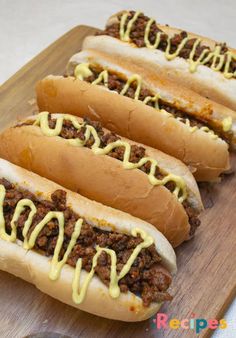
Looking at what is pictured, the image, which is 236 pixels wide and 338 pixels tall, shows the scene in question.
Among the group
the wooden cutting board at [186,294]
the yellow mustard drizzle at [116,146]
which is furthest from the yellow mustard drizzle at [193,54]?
the yellow mustard drizzle at [116,146]

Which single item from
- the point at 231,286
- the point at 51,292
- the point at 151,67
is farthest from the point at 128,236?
the point at 151,67

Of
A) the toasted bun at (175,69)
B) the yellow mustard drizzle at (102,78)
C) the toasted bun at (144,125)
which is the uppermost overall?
the toasted bun at (175,69)

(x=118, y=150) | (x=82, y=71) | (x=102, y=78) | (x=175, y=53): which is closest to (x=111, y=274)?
(x=118, y=150)

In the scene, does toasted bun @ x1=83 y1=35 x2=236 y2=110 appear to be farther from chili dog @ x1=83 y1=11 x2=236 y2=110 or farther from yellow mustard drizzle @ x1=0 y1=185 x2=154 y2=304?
yellow mustard drizzle @ x1=0 y1=185 x2=154 y2=304

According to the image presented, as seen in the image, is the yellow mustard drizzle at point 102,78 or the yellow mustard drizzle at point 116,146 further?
the yellow mustard drizzle at point 102,78

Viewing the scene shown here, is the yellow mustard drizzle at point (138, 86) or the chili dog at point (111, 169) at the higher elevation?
the yellow mustard drizzle at point (138, 86)

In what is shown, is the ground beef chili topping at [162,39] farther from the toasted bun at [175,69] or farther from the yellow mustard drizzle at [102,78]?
the yellow mustard drizzle at [102,78]

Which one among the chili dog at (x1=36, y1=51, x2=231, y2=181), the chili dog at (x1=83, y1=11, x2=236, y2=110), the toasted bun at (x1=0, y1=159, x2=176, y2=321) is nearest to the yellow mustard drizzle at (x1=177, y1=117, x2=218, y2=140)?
the chili dog at (x1=36, y1=51, x2=231, y2=181)
